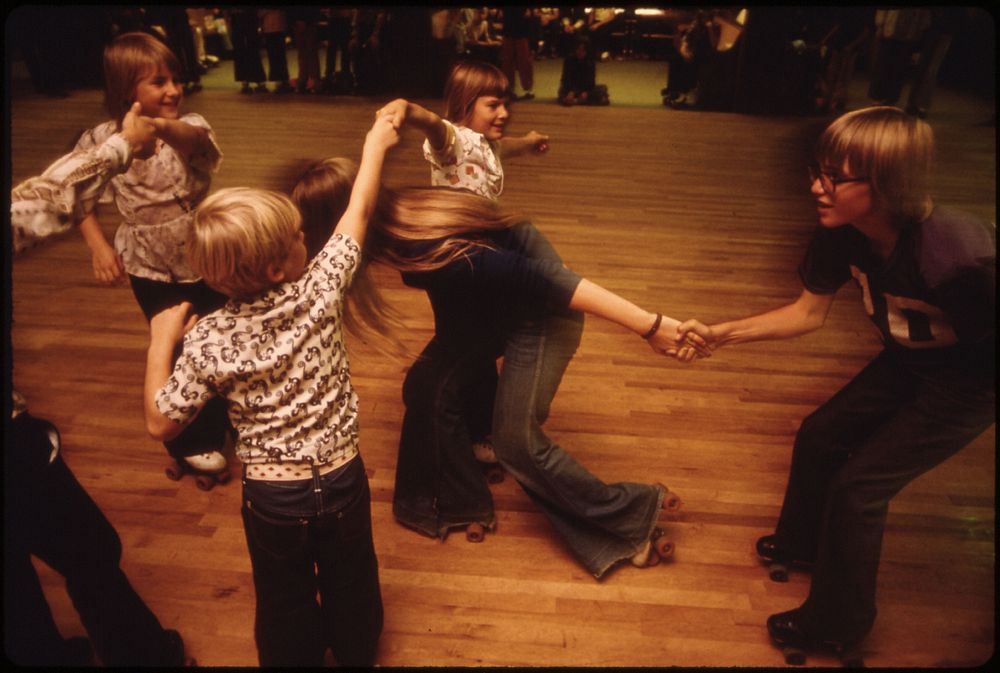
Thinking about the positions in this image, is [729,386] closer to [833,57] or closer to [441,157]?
[441,157]

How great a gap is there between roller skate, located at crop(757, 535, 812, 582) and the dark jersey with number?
768 mm

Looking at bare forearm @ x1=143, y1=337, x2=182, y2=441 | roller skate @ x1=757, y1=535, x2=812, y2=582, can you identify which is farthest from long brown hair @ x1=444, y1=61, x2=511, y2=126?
roller skate @ x1=757, y1=535, x2=812, y2=582

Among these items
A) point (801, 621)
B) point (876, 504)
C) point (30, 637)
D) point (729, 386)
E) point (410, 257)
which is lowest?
point (729, 386)

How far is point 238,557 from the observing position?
2205 mm

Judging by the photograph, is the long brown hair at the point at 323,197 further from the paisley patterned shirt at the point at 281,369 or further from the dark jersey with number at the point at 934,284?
the dark jersey with number at the point at 934,284

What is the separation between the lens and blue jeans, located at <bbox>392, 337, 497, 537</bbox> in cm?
214

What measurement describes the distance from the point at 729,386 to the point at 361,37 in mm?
8101

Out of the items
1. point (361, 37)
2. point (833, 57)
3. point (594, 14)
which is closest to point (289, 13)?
point (361, 37)

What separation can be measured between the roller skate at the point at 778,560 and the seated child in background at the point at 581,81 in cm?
764

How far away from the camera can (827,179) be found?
1624 mm

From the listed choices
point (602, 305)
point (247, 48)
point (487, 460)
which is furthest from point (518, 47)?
point (602, 305)

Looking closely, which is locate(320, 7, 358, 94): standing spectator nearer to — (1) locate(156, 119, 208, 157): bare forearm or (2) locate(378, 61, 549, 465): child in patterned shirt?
(2) locate(378, 61, 549, 465): child in patterned shirt

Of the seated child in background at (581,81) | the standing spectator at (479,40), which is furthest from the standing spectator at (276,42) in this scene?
the seated child in background at (581,81)

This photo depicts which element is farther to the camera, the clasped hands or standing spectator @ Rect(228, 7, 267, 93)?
standing spectator @ Rect(228, 7, 267, 93)
